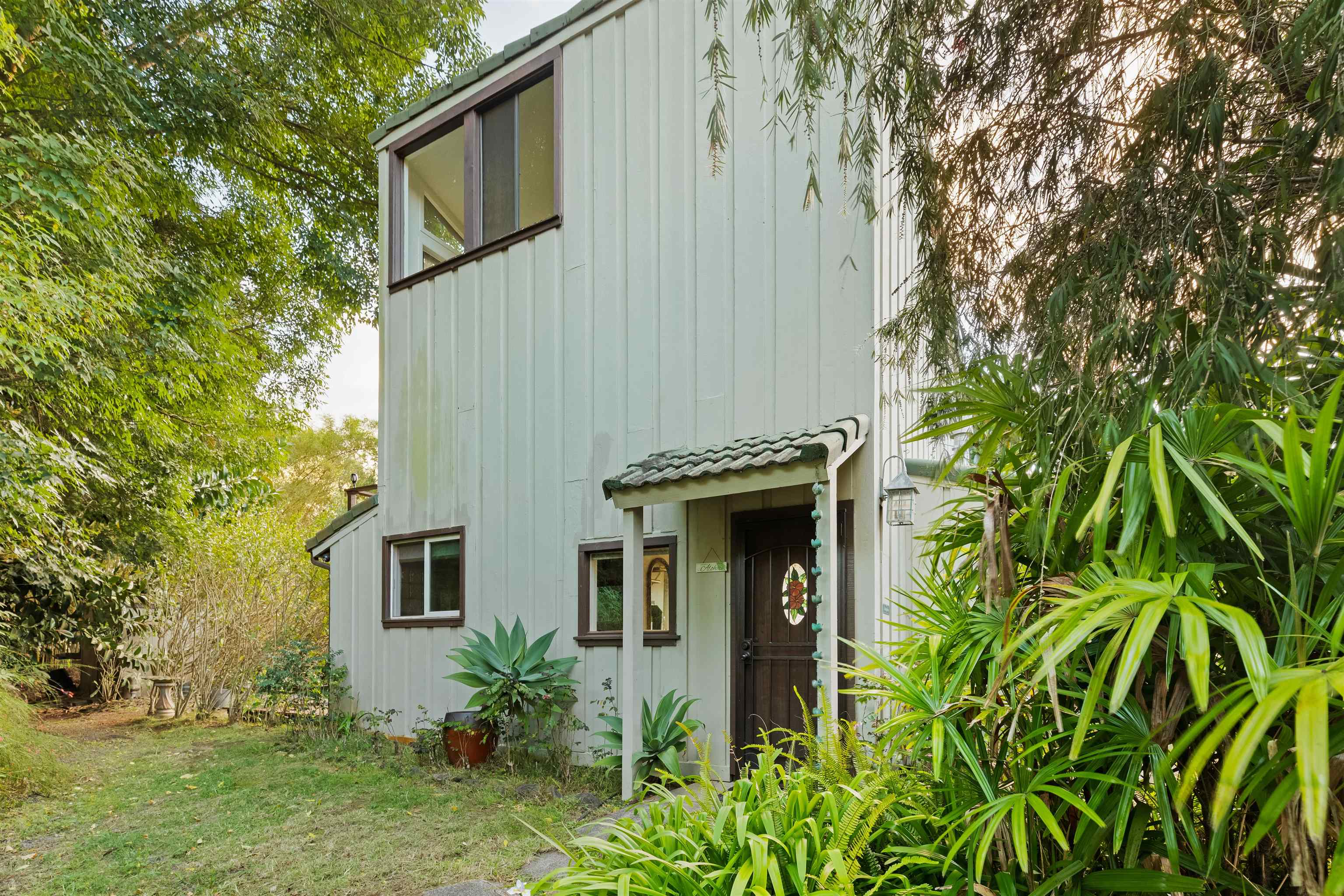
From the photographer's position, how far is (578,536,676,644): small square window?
6801mm

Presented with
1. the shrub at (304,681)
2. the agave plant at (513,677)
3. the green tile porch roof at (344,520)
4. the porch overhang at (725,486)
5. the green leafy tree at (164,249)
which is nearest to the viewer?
the porch overhang at (725,486)

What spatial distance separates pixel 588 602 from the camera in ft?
24.2

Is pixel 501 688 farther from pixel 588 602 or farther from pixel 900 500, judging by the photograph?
pixel 900 500

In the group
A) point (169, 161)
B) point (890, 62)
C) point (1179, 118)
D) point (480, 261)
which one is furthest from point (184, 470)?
point (1179, 118)

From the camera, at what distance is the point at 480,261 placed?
8672mm

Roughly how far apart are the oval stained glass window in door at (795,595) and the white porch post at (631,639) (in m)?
1.04

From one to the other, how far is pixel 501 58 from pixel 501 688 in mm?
5800

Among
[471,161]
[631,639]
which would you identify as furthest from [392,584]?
[471,161]

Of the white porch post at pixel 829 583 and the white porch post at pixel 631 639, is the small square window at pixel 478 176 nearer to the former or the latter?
the white porch post at pixel 631 639

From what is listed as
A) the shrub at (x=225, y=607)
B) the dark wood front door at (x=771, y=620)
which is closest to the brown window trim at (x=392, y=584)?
the shrub at (x=225, y=607)

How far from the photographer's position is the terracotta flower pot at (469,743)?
7.29m

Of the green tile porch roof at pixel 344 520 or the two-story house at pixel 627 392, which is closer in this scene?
the two-story house at pixel 627 392

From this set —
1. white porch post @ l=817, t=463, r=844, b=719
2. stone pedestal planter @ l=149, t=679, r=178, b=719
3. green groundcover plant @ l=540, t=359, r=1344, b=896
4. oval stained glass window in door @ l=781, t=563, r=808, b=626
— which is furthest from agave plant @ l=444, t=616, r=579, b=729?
stone pedestal planter @ l=149, t=679, r=178, b=719

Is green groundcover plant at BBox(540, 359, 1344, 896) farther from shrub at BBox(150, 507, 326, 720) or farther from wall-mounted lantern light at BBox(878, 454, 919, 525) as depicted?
shrub at BBox(150, 507, 326, 720)
